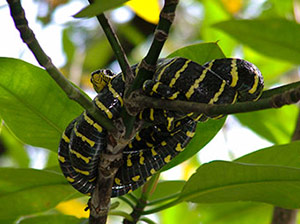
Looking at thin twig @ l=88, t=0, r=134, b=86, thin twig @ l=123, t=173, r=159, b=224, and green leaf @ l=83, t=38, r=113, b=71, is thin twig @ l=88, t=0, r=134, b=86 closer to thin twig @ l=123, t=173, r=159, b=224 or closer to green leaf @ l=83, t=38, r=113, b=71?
thin twig @ l=123, t=173, r=159, b=224

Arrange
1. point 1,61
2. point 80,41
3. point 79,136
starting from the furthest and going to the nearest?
point 80,41 < point 1,61 < point 79,136

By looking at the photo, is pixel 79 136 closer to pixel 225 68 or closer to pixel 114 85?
pixel 114 85

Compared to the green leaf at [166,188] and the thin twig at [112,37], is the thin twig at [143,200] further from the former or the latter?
the thin twig at [112,37]

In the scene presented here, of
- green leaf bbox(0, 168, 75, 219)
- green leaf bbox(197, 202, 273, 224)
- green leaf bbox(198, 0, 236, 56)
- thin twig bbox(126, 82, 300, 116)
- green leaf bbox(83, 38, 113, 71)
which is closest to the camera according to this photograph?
thin twig bbox(126, 82, 300, 116)

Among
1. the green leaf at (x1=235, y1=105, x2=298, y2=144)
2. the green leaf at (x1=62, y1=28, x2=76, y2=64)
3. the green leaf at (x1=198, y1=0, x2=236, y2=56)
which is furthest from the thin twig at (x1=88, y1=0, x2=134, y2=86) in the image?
the green leaf at (x1=62, y1=28, x2=76, y2=64)

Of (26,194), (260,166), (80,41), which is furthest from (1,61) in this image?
(80,41)

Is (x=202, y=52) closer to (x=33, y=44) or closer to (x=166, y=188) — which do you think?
(x=166, y=188)
